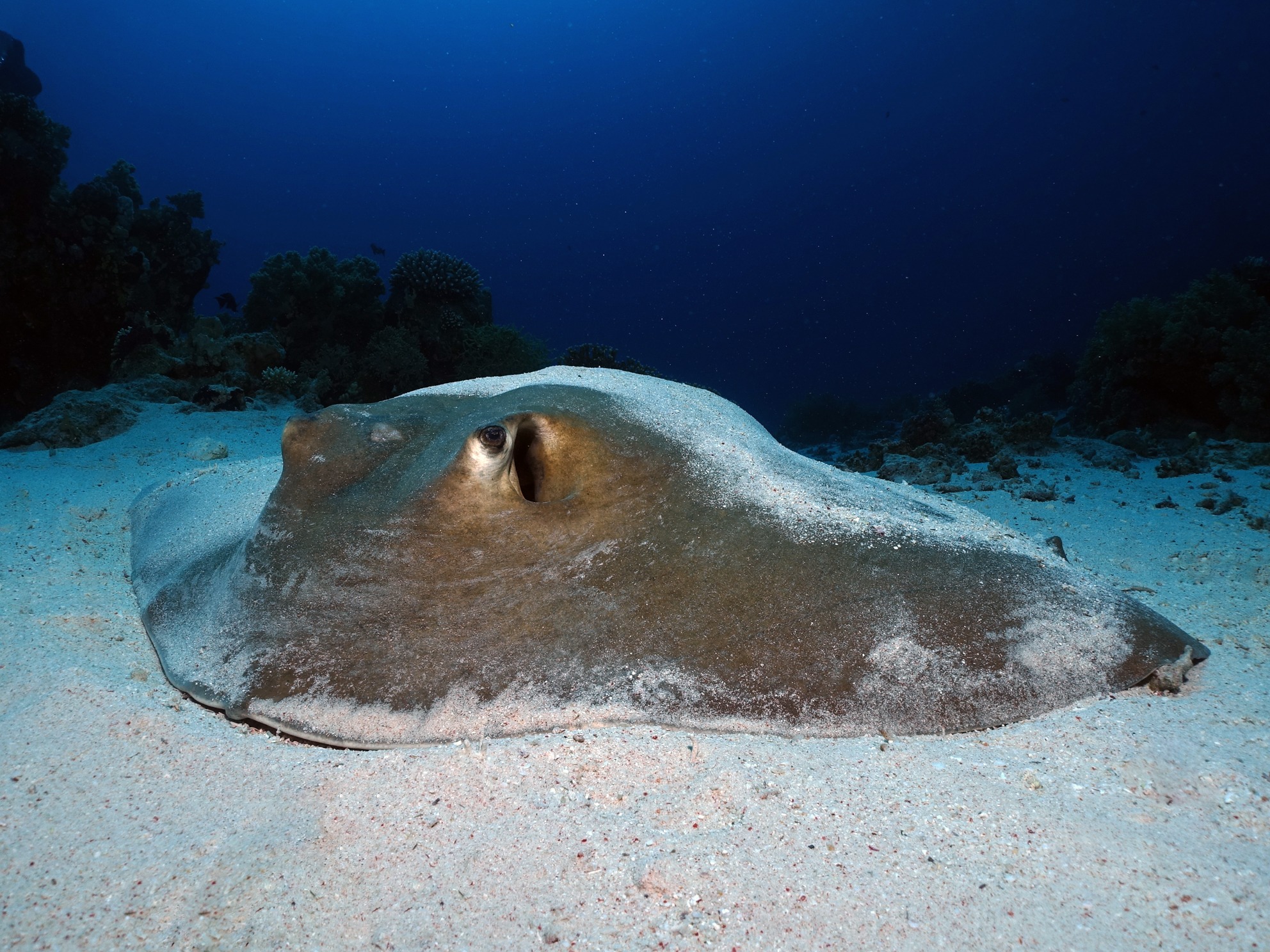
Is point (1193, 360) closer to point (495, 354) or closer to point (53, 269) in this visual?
point (495, 354)

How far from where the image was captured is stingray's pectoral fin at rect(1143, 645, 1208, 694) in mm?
1904

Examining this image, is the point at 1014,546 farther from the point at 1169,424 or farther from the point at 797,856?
the point at 1169,424

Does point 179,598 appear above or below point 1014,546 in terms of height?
below

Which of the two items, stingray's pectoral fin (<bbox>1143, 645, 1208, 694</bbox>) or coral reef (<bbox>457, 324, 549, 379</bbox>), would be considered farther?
coral reef (<bbox>457, 324, 549, 379</bbox>)

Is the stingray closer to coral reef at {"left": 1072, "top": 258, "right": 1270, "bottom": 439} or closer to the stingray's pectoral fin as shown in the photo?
the stingray's pectoral fin

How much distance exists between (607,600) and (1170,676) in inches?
74.7

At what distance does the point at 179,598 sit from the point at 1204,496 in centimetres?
757

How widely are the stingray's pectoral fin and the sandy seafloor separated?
0.07m

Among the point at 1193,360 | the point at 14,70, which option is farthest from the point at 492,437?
the point at 14,70

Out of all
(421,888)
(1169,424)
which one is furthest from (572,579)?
(1169,424)

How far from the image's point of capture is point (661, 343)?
134 m

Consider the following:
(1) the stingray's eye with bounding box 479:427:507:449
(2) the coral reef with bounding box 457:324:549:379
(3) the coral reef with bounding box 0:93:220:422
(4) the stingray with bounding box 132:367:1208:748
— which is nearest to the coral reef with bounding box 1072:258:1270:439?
(4) the stingray with bounding box 132:367:1208:748

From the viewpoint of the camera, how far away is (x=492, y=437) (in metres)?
2.32

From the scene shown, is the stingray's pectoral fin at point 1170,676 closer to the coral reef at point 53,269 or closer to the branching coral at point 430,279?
the branching coral at point 430,279
